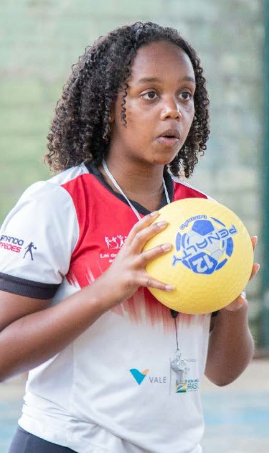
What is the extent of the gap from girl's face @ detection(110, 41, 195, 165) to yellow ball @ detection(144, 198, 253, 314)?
0.55 ft

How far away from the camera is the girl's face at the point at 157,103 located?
2.38 meters

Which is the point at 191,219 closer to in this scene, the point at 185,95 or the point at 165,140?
the point at 165,140

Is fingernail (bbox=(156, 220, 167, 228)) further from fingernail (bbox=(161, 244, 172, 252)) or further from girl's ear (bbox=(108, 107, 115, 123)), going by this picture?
girl's ear (bbox=(108, 107, 115, 123))

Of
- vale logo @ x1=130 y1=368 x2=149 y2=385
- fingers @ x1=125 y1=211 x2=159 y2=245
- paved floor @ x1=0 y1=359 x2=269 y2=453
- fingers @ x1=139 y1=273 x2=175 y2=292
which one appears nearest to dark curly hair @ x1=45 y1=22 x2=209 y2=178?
fingers @ x1=125 y1=211 x2=159 y2=245

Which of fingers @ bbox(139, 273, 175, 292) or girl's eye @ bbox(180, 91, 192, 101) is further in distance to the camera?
girl's eye @ bbox(180, 91, 192, 101)

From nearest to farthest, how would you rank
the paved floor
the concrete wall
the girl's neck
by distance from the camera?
the girl's neck, the paved floor, the concrete wall

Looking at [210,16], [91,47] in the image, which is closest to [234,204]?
[210,16]

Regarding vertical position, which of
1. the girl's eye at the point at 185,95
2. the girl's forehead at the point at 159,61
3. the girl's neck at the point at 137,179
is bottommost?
the girl's neck at the point at 137,179

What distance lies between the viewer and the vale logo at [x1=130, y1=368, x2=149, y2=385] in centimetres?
231

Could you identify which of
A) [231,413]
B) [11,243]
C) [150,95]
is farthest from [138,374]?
[231,413]

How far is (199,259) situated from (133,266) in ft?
0.49

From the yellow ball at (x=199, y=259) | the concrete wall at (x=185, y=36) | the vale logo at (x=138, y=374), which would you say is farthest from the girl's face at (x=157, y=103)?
the concrete wall at (x=185, y=36)

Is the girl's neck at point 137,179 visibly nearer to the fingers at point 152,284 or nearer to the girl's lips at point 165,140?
the girl's lips at point 165,140

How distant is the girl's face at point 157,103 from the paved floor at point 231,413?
9.52 feet
